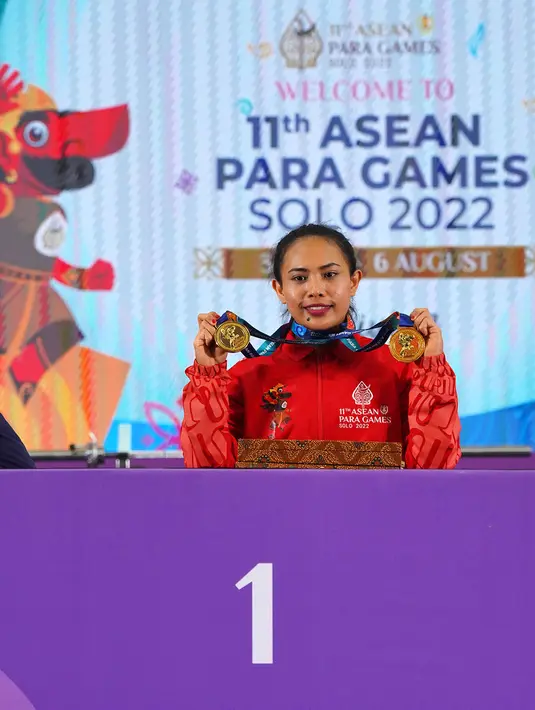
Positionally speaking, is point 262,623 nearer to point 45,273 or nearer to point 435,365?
point 435,365

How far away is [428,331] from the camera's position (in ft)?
5.42

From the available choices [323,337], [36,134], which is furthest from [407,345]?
[36,134]

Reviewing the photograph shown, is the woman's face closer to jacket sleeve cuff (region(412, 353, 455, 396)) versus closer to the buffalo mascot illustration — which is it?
jacket sleeve cuff (region(412, 353, 455, 396))

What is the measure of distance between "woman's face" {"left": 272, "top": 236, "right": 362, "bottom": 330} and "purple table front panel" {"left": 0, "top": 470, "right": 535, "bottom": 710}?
28.5 inches

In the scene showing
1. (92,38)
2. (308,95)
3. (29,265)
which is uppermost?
(92,38)

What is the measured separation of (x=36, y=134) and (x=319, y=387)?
195 centimetres

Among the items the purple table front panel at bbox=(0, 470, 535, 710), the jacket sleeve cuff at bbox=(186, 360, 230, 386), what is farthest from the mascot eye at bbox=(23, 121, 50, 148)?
the purple table front panel at bbox=(0, 470, 535, 710)

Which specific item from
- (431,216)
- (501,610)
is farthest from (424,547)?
(431,216)

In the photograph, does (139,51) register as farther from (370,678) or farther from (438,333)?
(370,678)

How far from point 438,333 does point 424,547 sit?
2.16ft

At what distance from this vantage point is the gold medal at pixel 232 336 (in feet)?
5.22

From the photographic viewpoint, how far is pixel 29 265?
10.6 feet

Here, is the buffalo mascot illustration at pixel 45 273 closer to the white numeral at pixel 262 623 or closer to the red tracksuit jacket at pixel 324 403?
the red tracksuit jacket at pixel 324 403

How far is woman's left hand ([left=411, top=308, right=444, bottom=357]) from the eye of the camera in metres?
1.63
